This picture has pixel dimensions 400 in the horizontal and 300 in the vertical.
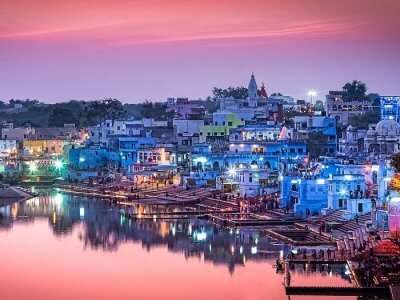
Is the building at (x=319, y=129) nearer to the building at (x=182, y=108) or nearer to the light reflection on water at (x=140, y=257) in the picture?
the light reflection on water at (x=140, y=257)

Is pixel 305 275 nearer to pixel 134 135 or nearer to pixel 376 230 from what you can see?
pixel 376 230

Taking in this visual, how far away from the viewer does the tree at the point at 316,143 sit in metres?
47.7

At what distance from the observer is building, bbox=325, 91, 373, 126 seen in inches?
2427

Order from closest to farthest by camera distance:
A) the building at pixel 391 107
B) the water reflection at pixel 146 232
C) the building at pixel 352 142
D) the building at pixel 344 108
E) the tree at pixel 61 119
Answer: the water reflection at pixel 146 232 < the building at pixel 352 142 < the building at pixel 391 107 < the building at pixel 344 108 < the tree at pixel 61 119

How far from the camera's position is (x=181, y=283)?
81.6 feet

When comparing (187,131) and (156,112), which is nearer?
(187,131)

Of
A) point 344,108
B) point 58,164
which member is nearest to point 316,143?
point 344,108

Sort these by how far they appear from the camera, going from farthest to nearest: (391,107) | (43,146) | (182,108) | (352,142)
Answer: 1. (182,108)
2. (43,146)
3. (391,107)
4. (352,142)

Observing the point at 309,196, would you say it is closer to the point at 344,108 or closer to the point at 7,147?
the point at 344,108

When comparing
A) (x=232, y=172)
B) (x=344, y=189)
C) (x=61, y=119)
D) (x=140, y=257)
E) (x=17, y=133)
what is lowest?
(x=140, y=257)

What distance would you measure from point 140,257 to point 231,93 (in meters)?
63.9

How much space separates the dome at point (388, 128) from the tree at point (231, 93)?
141ft

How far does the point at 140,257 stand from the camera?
28891 mm

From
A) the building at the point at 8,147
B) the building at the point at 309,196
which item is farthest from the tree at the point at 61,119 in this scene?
the building at the point at 309,196
